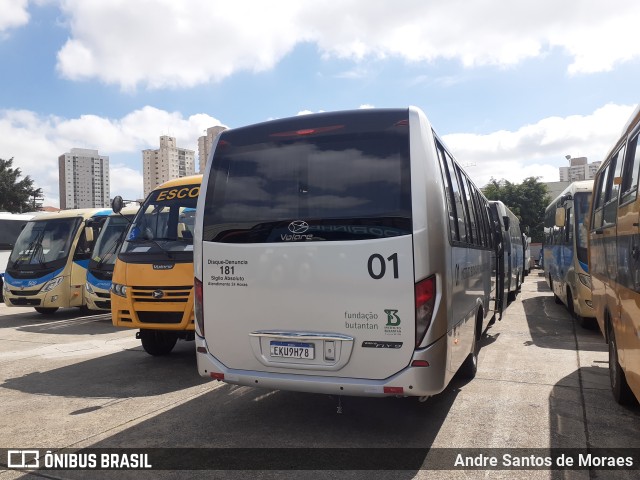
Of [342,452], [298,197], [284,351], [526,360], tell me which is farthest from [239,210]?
[526,360]

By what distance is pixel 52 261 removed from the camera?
42.8ft

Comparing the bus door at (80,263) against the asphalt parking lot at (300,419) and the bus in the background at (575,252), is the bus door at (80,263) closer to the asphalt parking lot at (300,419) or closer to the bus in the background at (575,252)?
the asphalt parking lot at (300,419)

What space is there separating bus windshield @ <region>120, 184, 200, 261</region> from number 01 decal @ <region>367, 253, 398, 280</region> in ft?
11.6

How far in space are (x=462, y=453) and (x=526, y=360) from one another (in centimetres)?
396

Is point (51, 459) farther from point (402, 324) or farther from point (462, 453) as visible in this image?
point (462, 453)

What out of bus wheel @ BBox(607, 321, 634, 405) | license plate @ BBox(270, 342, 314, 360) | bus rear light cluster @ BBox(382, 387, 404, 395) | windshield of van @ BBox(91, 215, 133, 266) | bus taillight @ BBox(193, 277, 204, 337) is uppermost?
windshield of van @ BBox(91, 215, 133, 266)

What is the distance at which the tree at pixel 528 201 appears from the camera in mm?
48594

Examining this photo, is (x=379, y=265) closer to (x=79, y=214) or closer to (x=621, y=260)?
(x=621, y=260)

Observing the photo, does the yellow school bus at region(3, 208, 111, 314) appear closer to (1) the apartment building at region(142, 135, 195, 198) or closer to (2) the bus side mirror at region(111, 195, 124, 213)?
(2) the bus side mirror at region(111, 195, 124, 213)

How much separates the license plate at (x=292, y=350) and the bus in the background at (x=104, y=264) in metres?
8.21

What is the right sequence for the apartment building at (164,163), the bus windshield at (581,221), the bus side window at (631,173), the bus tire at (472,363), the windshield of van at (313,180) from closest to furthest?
the bus side window at (631,173)
the windshield of van at (313,180)
the bus tire at (472,363)
the bus windshield at (581,221)
the apartment building at (164,163)

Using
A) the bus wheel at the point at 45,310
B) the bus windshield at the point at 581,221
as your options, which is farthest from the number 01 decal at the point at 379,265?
the bus wheel at the point at 45,310

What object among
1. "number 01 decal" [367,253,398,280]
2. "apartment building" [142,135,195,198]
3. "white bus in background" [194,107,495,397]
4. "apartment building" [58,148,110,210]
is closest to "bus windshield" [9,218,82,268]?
"white bus in background" [194,107,495,397]

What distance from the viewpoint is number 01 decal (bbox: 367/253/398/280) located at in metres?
3.93
